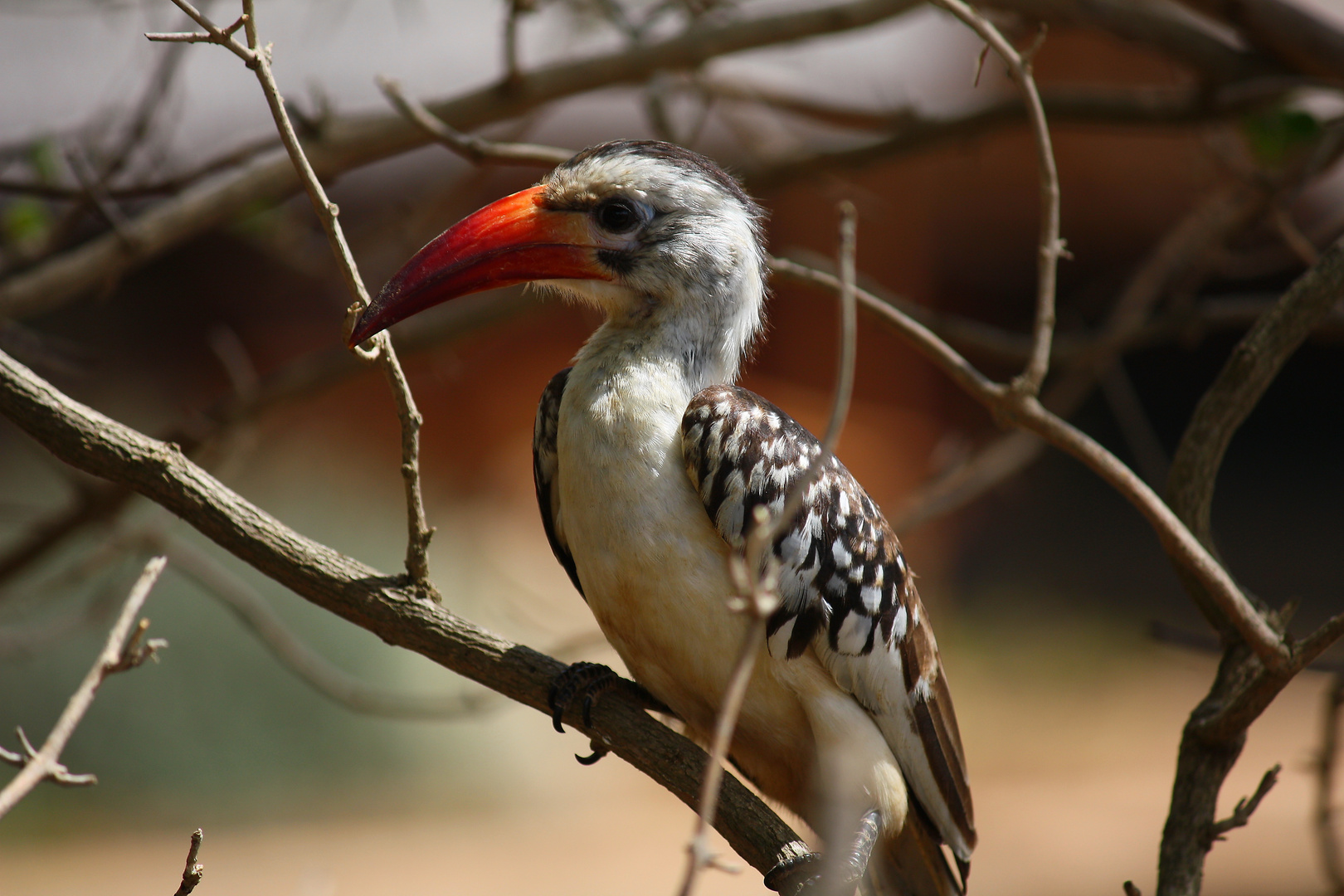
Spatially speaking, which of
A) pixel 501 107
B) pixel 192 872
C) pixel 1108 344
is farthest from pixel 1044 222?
pixel 192 872

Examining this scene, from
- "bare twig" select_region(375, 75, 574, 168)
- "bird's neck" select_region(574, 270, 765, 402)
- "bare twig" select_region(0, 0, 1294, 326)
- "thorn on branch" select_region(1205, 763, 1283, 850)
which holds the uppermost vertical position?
"bare twig" select_region(0, 0, 1294, 326)

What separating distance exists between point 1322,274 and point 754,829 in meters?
1.76

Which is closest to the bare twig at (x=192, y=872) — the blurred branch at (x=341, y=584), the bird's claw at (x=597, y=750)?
the blurred branch at (x=341, y=584)

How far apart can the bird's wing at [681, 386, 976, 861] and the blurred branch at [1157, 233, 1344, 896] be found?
1.85ft

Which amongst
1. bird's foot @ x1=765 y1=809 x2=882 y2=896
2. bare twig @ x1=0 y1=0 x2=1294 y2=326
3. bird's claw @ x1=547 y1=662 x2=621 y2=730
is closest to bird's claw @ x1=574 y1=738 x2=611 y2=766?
bird's claw @ x1=547 y1=662 x2=621 y2=730

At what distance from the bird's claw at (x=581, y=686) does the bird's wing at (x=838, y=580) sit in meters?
0.39

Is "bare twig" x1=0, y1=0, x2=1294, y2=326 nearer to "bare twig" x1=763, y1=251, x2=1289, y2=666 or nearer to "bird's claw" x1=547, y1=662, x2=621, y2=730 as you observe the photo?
"bare twig" x1=763, y1=251, x2=1289, y2=666

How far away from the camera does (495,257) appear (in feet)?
8.68

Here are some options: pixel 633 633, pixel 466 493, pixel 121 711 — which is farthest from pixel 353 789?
pixel 633 633

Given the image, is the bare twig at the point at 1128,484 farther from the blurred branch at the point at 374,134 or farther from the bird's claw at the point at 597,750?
the blurred branch at the point at 374,134

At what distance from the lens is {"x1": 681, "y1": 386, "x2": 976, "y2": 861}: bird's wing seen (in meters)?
2.49

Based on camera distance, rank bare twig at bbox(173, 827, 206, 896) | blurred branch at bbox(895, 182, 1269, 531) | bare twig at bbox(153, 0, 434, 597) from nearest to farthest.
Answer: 1. bare twig at bbox(173, 827, 206, 896)
2. bare twig at bbox(153, 0, 434, 597)
3. blurred branch at bbox(895, 182, 1269, 531)

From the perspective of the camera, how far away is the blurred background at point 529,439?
4121 mm

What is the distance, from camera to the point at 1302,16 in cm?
357
